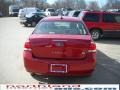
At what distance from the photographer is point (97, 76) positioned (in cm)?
900

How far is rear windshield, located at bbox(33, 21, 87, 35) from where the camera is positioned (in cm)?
856

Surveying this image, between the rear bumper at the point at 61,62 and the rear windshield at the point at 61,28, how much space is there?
1.03m

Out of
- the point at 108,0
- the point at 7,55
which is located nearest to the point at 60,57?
the point at 7,55

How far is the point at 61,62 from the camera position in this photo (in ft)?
24.8

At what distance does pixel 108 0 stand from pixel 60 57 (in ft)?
341

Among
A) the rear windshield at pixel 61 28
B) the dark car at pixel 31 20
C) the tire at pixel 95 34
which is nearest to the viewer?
the rear windshield at pixel 61 28

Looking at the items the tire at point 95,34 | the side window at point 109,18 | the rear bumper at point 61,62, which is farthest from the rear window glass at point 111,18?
the rear bumper at point 61,62

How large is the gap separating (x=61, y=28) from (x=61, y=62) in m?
1.50

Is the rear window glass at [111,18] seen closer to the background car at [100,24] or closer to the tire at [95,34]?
the background car at [100,24]

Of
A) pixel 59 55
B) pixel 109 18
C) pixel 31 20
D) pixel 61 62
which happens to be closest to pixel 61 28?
pixel 59 55

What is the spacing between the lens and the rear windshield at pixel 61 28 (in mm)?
8562

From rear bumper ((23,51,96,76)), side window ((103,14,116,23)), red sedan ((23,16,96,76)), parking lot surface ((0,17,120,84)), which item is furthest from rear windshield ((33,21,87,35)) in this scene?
side window ((103,14,116,23))

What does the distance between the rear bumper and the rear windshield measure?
1.03 meters

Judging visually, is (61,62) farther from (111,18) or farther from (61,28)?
(111,18)
